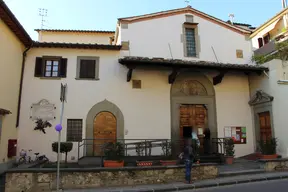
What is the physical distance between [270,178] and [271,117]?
464 cm

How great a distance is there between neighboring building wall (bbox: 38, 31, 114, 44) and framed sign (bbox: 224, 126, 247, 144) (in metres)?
11.6

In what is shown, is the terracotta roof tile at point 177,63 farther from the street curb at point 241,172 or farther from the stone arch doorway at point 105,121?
the street curb at point 241,172

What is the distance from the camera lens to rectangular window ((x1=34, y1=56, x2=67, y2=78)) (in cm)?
1295

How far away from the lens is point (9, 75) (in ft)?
36.9

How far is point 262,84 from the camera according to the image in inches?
555

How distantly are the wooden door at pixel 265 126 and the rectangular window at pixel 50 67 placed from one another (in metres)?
10.8

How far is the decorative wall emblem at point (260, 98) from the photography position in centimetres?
1350

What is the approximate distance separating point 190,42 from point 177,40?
868 millimetres

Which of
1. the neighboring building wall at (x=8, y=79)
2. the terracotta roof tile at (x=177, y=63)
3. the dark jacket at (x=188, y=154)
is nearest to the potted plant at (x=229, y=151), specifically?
the terracotta roof tile at (x=177, y=63)

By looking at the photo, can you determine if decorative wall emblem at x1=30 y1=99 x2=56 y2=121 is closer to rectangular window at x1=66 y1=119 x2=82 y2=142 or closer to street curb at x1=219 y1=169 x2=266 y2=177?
rectangular window at x1=66 y1=119 x2=82 y2=142

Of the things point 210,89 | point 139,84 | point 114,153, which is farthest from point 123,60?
point 210,89

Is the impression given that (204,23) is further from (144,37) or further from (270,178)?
(270,178)

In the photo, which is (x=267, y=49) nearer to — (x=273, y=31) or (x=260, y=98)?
(x=260, y=98)

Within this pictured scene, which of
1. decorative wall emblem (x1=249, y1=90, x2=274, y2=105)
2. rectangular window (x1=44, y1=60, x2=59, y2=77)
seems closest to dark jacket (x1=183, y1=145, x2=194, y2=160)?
decorative wall emblem (x1=249, y1=90, x2=274, y2=105)
